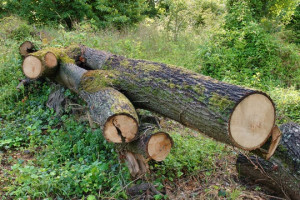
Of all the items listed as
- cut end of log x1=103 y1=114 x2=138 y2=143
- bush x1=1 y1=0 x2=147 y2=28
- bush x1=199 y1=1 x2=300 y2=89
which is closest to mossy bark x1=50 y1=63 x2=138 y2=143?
cut end of log x1=103 y1=114 x2=138 y2=143

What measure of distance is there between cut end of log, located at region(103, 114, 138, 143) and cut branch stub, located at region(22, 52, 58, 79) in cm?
271

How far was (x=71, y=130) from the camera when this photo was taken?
413 centimetres

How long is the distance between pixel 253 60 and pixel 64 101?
4791mm

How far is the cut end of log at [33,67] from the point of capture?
4.84m

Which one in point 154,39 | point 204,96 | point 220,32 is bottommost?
point 154,39

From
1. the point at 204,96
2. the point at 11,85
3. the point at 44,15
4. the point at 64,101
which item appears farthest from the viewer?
the point at 44,15

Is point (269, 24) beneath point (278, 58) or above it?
above

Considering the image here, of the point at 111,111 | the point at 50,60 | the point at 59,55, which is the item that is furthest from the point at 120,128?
the point at 59,55

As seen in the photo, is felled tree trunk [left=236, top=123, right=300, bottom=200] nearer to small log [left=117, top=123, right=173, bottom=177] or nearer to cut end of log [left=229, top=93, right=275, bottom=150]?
cut end of log [left=229, top=93, right=275, bottom=150]

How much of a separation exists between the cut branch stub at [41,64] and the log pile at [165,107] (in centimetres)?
87

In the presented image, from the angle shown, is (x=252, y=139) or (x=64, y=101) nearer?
(x=252, y=139)

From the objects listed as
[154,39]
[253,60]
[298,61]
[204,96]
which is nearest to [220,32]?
[253,60]

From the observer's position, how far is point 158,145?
2.75m

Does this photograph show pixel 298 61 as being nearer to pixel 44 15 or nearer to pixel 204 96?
pixel 204 96
